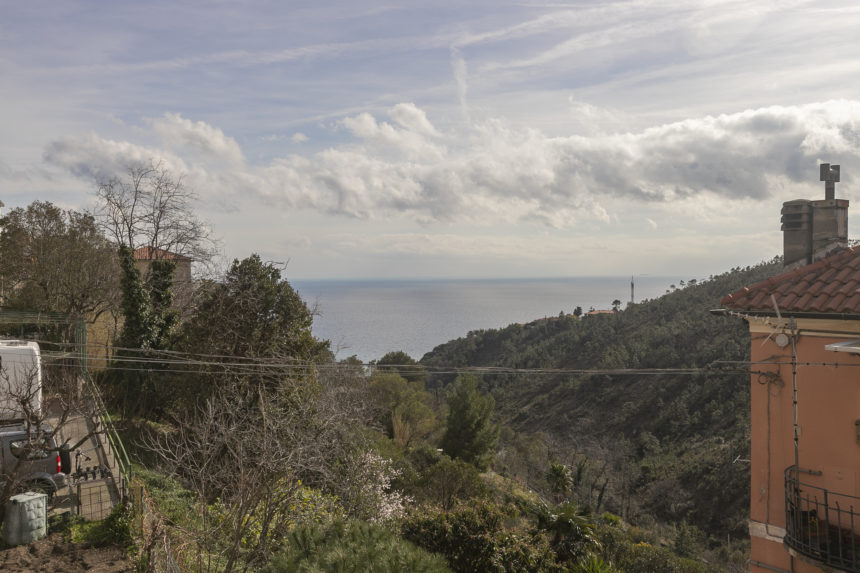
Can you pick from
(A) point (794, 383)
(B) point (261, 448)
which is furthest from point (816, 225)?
(B) point (261, 448)

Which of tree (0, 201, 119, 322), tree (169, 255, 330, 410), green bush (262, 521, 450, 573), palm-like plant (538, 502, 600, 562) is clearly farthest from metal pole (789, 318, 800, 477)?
tree (0, 201, 119, 322)

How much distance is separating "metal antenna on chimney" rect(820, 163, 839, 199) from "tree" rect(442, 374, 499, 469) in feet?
78.9

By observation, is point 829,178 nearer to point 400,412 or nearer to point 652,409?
point 400,412

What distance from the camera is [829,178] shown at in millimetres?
8789

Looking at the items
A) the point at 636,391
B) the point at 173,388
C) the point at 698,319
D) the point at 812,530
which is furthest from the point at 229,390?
the point at 698,319

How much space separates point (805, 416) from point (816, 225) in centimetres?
329

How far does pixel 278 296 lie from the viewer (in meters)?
16.3

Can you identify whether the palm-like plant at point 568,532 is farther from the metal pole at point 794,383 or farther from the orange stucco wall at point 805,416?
the metal pole at point 794,383

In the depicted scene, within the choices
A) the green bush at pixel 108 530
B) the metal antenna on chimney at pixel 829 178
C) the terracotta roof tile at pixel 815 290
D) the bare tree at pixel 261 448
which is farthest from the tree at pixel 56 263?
the metal antenna on chimney at pixel 829 178

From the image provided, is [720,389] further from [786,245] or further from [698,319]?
[786,245]

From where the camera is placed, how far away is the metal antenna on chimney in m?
8.75

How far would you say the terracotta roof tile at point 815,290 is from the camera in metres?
6.43

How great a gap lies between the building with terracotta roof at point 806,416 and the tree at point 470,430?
78.8ft

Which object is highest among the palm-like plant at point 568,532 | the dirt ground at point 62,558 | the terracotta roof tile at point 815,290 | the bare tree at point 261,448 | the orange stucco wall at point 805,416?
the terracotta roof tile at point 815,290
